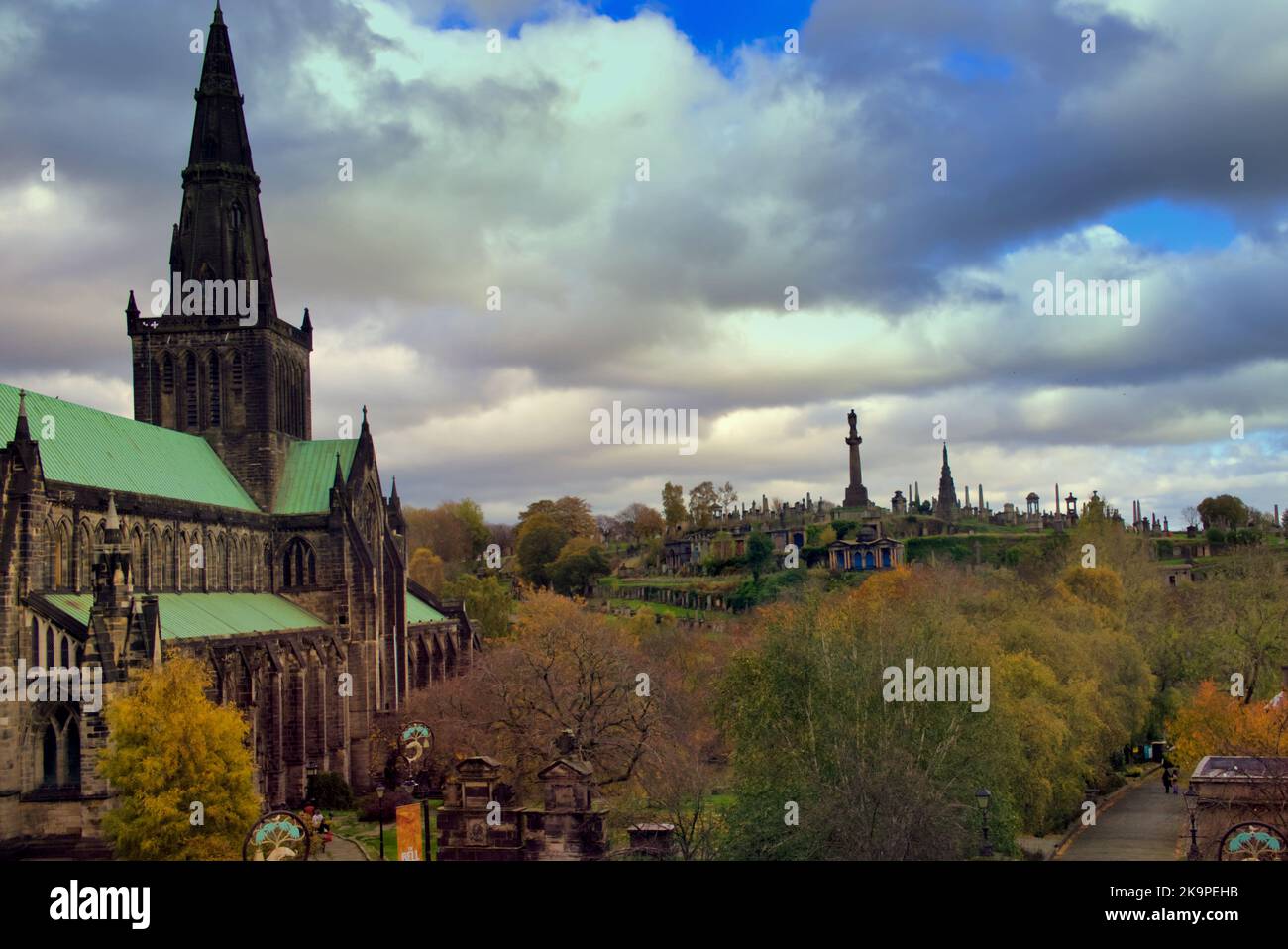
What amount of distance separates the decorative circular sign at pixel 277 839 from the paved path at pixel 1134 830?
22.3 metres

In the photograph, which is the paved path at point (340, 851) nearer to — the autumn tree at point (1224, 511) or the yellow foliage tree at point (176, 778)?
the yellow foliage tree at point (176, 778)

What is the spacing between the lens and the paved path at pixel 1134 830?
41.0m

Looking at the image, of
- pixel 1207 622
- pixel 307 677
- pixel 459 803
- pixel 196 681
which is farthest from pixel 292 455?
pixel 1207 622

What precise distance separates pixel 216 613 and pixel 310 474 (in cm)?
1524

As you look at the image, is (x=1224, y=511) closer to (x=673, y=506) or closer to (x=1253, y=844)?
(x=673, y=506)

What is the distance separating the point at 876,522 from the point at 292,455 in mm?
84699

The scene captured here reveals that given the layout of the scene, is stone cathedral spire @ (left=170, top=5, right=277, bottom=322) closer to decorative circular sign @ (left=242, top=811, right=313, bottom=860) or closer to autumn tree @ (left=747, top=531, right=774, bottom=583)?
decorative circular sign @ (left=242, top=811, right=313, bottom=860)

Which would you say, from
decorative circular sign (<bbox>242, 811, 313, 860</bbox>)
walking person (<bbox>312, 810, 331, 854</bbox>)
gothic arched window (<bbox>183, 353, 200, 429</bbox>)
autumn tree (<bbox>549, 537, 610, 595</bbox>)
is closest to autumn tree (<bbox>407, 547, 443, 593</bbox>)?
autumn tree (<bbox>549, 537, 610, 595</bbox>)

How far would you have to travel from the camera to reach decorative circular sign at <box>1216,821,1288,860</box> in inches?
1035

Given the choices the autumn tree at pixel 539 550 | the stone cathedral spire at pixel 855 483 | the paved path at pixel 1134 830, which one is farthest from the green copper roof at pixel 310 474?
the stone cathedral spire at pixel 855 483

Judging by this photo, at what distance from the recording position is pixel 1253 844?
87.1 ft

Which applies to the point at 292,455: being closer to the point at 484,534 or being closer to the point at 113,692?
the point at 113,692

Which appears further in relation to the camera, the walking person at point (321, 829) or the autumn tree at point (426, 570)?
the autumn tree at point (426, 570)

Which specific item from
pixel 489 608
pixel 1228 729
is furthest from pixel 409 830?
pixel 489 608
